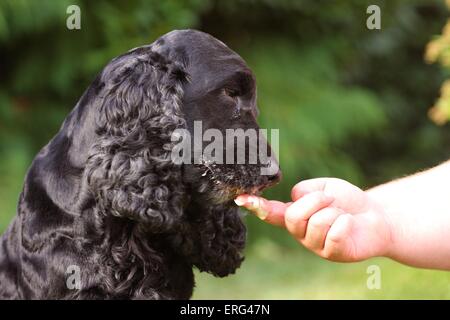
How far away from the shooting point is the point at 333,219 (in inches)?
103

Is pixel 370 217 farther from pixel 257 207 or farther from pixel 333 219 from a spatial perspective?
pixel 257 207

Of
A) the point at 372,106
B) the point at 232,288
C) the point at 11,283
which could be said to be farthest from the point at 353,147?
the point at 11,283

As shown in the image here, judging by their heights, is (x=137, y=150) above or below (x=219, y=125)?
below

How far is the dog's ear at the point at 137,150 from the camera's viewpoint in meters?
2.94

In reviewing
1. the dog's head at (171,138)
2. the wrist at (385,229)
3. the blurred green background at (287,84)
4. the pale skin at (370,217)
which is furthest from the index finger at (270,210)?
the blurred green background at (287,84)

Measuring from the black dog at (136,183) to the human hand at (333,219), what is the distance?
193 mm

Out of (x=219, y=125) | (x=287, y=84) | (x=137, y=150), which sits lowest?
(x=137, y=150)

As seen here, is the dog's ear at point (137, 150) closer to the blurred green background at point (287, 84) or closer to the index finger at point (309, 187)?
the index finger at point (309, 187)

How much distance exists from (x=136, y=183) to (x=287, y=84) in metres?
6.49

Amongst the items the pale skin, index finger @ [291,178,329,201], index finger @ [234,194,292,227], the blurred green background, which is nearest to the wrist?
the pale skin

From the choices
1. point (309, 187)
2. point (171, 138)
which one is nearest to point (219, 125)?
point (171, 138)

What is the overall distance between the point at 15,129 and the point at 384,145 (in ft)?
20.5

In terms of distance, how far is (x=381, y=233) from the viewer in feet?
9.18

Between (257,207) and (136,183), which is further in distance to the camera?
(136,183)
